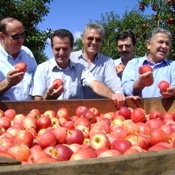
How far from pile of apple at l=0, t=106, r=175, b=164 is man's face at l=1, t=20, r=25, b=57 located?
2.78 feet

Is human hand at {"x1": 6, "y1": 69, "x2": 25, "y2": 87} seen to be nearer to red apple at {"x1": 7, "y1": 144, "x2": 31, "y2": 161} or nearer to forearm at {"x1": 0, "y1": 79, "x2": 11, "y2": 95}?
forearm at {"x1": 0, "y1": 79, "x2": 11, "y2": 95}

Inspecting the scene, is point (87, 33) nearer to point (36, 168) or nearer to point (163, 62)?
point (163, 62)

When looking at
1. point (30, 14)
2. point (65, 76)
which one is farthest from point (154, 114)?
point (30, 14)

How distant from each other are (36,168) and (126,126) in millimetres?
1861

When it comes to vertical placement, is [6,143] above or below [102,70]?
below

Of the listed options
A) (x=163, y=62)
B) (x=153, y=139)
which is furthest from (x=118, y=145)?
(x=163, y=62)

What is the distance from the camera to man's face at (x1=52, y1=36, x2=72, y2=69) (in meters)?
3.75

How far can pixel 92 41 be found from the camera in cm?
425

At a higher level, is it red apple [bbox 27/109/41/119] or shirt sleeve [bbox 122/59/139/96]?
shirt sleeve [bbox 122/59/139/96]

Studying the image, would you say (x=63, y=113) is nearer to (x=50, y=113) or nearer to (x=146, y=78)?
(x=50, y=113)

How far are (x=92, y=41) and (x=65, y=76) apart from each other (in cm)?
59

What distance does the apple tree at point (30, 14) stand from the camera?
953cm

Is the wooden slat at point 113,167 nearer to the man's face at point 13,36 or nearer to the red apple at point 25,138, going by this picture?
the red apple at point 25,138

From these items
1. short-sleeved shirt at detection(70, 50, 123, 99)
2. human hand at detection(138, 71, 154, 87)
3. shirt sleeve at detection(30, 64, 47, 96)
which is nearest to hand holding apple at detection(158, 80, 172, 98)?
human hand at detection(138, 71, 154, 87)
